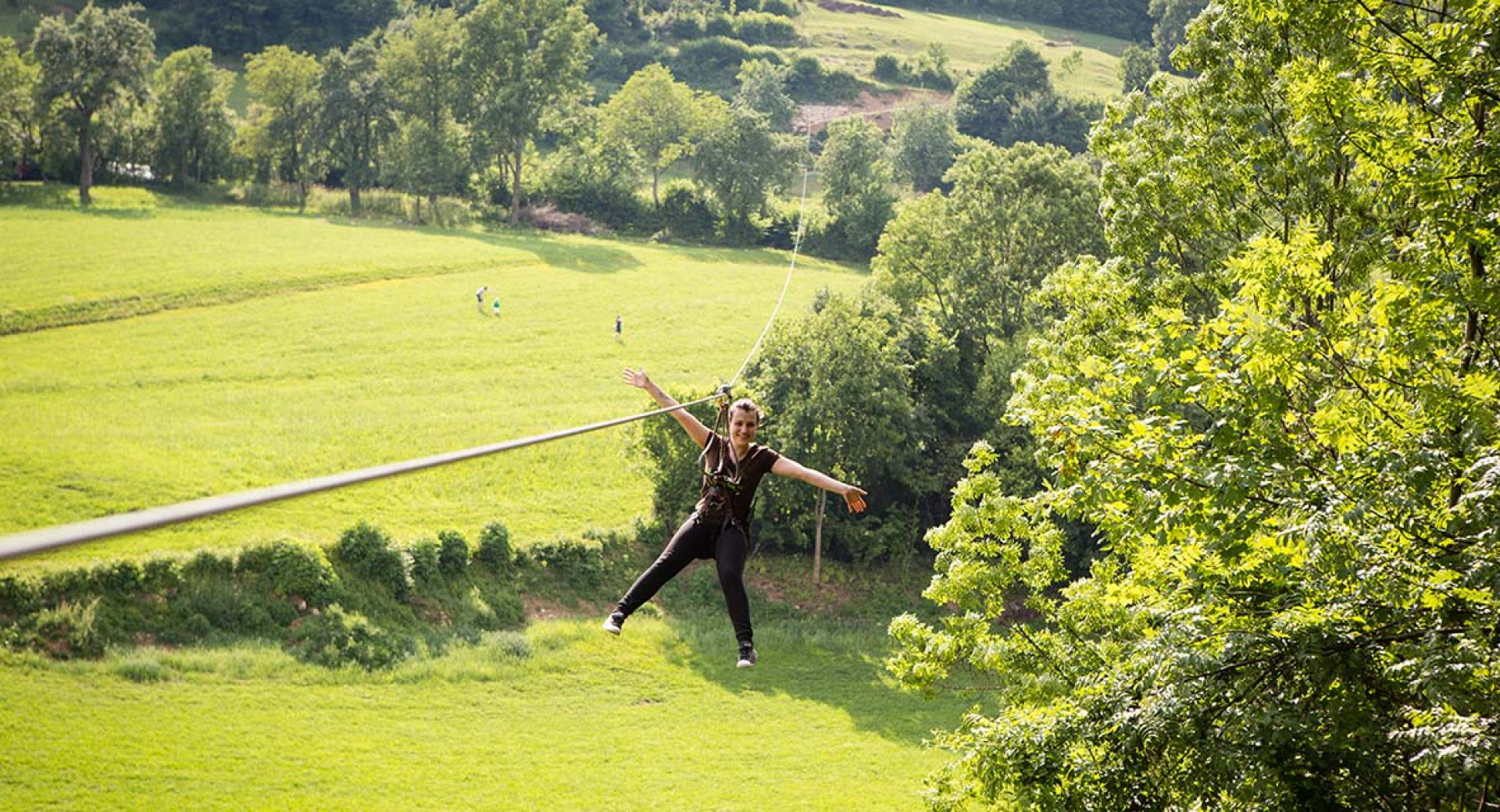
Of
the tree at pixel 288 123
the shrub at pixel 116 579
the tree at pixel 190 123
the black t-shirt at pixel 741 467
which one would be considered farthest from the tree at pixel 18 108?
the black t-shirt at pixel 741 467

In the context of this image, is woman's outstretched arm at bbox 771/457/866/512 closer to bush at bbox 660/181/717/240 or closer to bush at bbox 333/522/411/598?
bush at bbox 333/522/411/598

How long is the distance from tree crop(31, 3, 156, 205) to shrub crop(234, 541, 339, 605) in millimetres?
44927

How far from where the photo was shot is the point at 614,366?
66062 mm

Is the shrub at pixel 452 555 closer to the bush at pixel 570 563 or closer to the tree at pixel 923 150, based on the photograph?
the bush at pixel 570 563

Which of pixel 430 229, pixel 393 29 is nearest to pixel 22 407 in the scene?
pixel 430 229

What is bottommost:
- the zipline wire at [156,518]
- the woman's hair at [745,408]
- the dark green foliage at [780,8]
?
the woman's hair at [745,408]

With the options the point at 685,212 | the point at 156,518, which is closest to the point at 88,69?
the point at 685,212

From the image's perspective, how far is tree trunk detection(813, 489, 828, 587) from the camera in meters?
48.8

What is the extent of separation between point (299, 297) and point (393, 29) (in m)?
49.6

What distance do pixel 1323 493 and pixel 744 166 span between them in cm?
7814

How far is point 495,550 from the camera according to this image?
45344 mm

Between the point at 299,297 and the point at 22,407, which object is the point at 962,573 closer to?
the point at 22,407

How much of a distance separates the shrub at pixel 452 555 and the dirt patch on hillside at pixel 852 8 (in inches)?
4803

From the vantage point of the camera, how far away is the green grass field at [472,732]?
3406 cm
